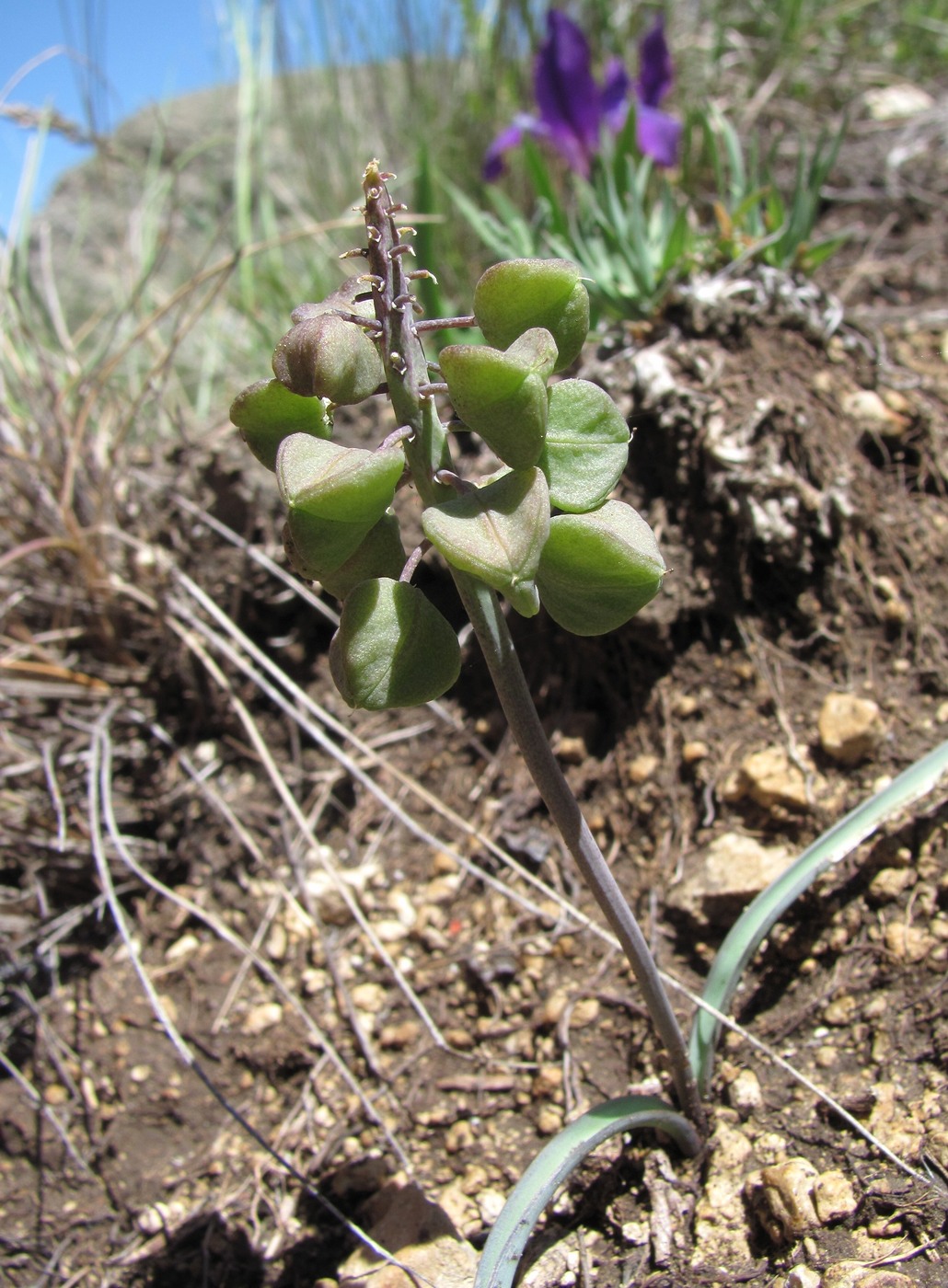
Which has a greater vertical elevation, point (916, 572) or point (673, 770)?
point (916, 572)

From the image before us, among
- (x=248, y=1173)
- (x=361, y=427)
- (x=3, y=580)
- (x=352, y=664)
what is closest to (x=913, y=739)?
(x=352, y=664)

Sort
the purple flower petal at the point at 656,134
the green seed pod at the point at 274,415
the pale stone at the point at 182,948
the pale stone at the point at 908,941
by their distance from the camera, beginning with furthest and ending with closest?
1. the purple flower petal at the point at 656,134
2. the pale stone at the point at 182,948
3. the pale stone at the point at 908,941
4. the green seed pod at the point at 274,415

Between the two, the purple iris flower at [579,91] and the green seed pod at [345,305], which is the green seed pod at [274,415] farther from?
the purple iris flower at [579,91]

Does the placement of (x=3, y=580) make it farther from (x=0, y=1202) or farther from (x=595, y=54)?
(x=595, y=54)

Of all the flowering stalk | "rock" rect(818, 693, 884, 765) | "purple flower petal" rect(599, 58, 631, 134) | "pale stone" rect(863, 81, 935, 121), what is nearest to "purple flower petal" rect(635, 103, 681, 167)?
"purple flower petal" rect(599, 58, 631, 134)

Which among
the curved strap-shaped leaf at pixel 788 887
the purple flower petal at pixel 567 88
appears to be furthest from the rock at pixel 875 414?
the purple flower petal at pixel 567 88

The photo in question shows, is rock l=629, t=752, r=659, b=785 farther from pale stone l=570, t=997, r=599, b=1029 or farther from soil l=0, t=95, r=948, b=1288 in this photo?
pale stone l=570, t=997, r=599, b=1029
